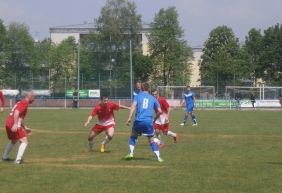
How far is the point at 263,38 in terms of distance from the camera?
102 meters

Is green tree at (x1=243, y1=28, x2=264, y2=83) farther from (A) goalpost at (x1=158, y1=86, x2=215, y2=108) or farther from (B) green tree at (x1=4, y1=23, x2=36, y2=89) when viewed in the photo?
(B) green tree at (x1=4, y1=23, x2=36, y2=89)

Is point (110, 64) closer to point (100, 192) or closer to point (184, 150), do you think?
point (184, 150)

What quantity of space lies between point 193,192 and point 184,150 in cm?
756

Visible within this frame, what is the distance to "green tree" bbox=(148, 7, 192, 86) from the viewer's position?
317ft

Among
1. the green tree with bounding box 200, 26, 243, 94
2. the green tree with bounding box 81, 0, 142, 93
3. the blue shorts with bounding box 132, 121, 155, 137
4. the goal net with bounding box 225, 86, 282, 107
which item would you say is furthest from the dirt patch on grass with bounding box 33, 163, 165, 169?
the green tree with bounding box 81, 0, 142, 93

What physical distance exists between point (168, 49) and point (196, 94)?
79.1 feet

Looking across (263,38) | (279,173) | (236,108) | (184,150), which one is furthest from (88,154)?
(263,38)

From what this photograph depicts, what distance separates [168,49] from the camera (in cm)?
9788

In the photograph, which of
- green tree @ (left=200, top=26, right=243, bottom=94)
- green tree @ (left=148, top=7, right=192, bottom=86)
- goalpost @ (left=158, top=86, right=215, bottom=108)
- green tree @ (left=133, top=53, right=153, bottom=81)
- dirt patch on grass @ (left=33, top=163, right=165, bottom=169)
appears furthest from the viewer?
green tree @ (left=148, top=7, right=192, bottom=86)

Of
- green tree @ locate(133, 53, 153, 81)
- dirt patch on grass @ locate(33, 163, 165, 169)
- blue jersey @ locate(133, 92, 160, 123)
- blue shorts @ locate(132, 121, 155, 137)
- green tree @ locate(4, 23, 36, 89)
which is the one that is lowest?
dirt patch on grass @ locate(33, 163, 165, 169)

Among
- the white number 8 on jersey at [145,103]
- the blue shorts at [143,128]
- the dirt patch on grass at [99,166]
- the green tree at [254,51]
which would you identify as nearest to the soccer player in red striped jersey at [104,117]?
the blue shorts at [143,128]

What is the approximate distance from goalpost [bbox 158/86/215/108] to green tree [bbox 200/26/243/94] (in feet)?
42.1

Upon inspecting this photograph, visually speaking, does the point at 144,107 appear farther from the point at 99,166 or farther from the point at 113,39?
the point at 113,39

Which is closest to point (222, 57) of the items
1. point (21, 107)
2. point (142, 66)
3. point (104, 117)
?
point (142, 66)
